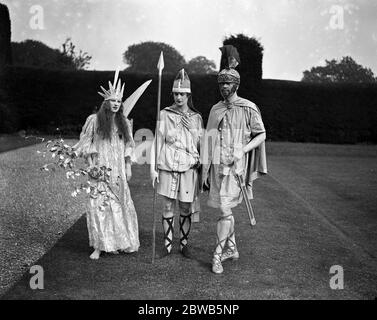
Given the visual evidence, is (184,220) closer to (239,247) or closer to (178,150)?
(178,150)

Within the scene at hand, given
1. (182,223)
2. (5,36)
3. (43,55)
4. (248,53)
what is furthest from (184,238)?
(43,55)

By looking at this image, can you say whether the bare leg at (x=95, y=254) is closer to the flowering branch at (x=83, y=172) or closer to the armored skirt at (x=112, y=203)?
the armored skirt at (x=112, y=203)

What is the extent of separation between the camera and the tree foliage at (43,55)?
29844mm

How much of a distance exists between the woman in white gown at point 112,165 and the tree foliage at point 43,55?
79.3ft

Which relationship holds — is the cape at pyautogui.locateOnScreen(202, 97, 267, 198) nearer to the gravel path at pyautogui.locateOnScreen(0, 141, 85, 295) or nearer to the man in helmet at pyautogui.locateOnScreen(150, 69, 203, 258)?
the man in helmet at pyautogui.locateOnScreen(150, 69, 203, 258)

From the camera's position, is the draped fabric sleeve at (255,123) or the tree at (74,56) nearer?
the draped fabric sleeve at (255,123)

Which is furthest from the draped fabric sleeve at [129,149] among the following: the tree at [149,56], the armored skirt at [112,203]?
the tree at [149,56]

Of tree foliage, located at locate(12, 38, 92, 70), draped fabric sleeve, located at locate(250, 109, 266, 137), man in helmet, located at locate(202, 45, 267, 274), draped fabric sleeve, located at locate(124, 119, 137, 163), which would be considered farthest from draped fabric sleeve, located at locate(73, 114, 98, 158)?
tree foliage, located at locate(12, 38, 92, 70)

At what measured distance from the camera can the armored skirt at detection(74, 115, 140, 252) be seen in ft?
18.7

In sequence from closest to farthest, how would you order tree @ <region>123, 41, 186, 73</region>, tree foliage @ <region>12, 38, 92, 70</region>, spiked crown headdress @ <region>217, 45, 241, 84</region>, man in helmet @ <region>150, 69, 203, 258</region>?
spiked crown headdress @ <region>217, 45, 241, 84</region>, man in helmet @ <region>150, 69, 203, 258</region>, tree foliage @ <region>12, 38, 92, 70</region>, tree @ <region>123, 41, 186, 73</region>

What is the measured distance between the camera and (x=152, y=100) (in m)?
20.9

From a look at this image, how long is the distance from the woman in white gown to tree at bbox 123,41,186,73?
3741 centimetres
